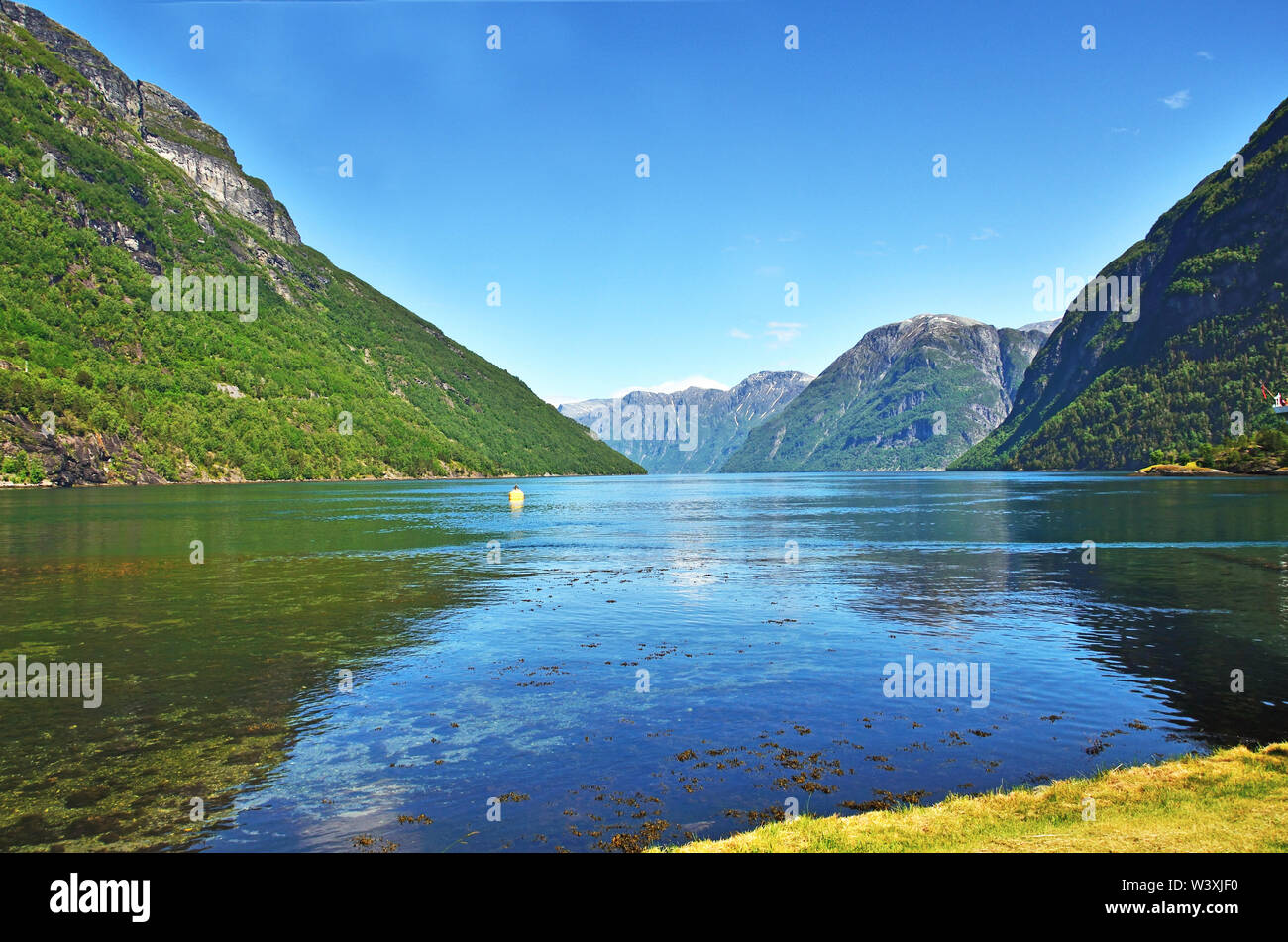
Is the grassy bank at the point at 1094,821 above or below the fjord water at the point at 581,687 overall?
above

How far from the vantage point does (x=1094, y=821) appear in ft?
45.3

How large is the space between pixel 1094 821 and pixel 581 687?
1626 cm

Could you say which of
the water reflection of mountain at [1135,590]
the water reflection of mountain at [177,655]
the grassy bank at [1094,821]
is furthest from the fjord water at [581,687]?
the grassy bank at [1094,821]

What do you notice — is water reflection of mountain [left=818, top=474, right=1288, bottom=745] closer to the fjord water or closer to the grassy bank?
the fjord water

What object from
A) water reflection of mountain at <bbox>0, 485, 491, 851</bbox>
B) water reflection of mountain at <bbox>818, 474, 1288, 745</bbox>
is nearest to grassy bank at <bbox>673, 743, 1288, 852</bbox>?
water reflection of mountain at <bbox>818, 474, 1288, 745</bbox>

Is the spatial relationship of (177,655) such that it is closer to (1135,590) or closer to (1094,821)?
(1094,821)

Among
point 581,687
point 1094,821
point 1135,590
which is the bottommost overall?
point 581,687

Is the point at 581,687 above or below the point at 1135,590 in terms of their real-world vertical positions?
below

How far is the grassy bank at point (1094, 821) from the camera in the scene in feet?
41.3

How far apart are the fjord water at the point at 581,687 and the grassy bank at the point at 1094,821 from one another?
1.63 meters

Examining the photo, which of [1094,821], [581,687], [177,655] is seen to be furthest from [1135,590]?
[177,655]

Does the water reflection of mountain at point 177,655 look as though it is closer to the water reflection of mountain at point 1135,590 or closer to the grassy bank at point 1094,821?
the grassy bank at point 1094,821
